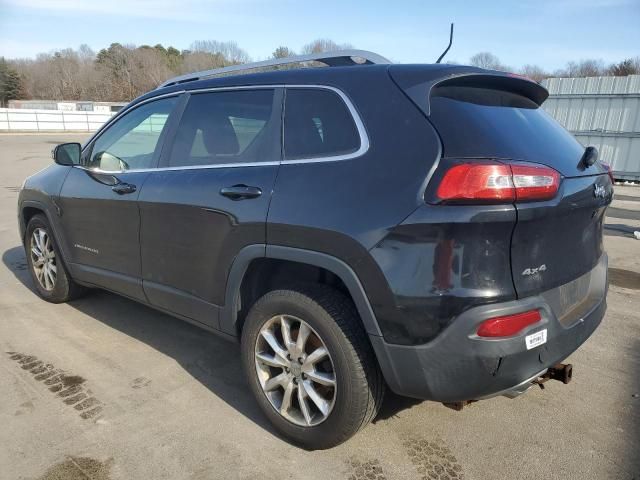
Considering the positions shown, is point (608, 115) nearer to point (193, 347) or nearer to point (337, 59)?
point (337, 59)

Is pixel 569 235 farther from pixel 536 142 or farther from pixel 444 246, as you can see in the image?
pixel 444 246

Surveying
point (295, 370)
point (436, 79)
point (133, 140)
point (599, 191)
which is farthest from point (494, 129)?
point (133, 140)

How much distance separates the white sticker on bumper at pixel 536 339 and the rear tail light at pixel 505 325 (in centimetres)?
5

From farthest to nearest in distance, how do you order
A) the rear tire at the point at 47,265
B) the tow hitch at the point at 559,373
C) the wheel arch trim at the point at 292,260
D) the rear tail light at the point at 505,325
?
the rear tire at the point at 47,265 < the tow hitch at the point at 559,373 < the wheel arch trim at the point at 292,260 < the rear tail light at the point at 505,325

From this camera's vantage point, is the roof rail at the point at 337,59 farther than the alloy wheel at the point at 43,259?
No

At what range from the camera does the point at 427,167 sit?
6.77 ft

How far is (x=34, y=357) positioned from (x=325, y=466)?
2316 millimetres

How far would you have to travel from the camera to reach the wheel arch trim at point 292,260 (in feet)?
7.19

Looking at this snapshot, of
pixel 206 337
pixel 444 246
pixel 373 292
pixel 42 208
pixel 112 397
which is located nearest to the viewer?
pixel 444 246

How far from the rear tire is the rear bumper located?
3.29 metres

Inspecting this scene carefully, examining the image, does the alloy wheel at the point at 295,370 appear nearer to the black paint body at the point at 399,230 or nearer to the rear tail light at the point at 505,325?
the black paint body at the point at 399,230

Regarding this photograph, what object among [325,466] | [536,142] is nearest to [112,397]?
[325,466]

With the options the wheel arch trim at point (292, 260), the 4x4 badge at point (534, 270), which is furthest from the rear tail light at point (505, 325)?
the wheel arch trim at point (292, 260)

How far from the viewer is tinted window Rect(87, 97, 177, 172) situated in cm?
339
